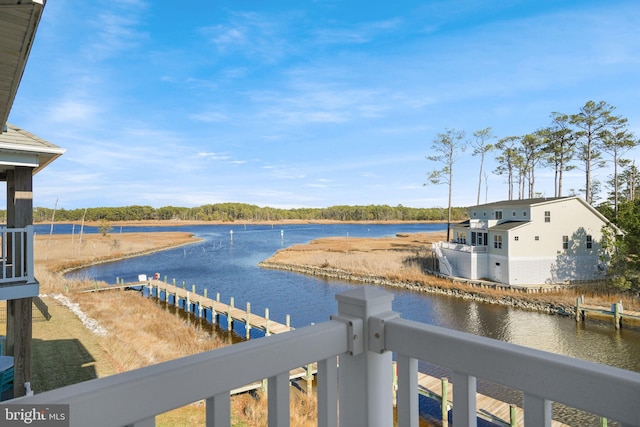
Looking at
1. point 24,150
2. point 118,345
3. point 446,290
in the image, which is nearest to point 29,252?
point 24,150

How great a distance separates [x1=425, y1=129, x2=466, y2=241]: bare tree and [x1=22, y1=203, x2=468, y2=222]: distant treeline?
55.0m

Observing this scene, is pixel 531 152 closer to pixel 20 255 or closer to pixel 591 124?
pixel 591 124

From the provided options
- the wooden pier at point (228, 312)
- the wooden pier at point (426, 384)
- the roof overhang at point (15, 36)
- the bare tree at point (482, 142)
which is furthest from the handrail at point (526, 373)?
the bare tree at point (482, 142)

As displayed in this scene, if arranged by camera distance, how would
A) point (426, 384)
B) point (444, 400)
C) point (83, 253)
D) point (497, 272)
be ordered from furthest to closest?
point (83, 253), point (497, 272), point (426, 384), point (444, 400)

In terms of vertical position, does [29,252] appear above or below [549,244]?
above

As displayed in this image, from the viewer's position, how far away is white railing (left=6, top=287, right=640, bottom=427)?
871mm

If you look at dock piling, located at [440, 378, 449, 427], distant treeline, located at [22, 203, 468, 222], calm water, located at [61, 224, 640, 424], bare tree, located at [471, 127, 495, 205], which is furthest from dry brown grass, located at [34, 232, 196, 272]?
distant treeline, located at [22, 203, 468, 222]

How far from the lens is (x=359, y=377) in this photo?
1.43 metres

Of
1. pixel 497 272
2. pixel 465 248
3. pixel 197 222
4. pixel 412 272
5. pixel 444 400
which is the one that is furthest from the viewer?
pixel 197 222

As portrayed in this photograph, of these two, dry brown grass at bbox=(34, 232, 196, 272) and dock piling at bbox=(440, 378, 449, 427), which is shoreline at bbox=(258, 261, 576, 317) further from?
dry brown grass at bbox=(34, 232, 196, 272)

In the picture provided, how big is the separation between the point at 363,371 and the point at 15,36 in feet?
8.13

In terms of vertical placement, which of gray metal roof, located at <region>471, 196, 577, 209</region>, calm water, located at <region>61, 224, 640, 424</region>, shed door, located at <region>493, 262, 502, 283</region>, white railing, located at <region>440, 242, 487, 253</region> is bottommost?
calm water, located at <region>61, 224, 640, 424</region>

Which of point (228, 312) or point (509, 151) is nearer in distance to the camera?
point (228, 312)

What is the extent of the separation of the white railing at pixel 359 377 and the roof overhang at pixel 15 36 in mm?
1673
